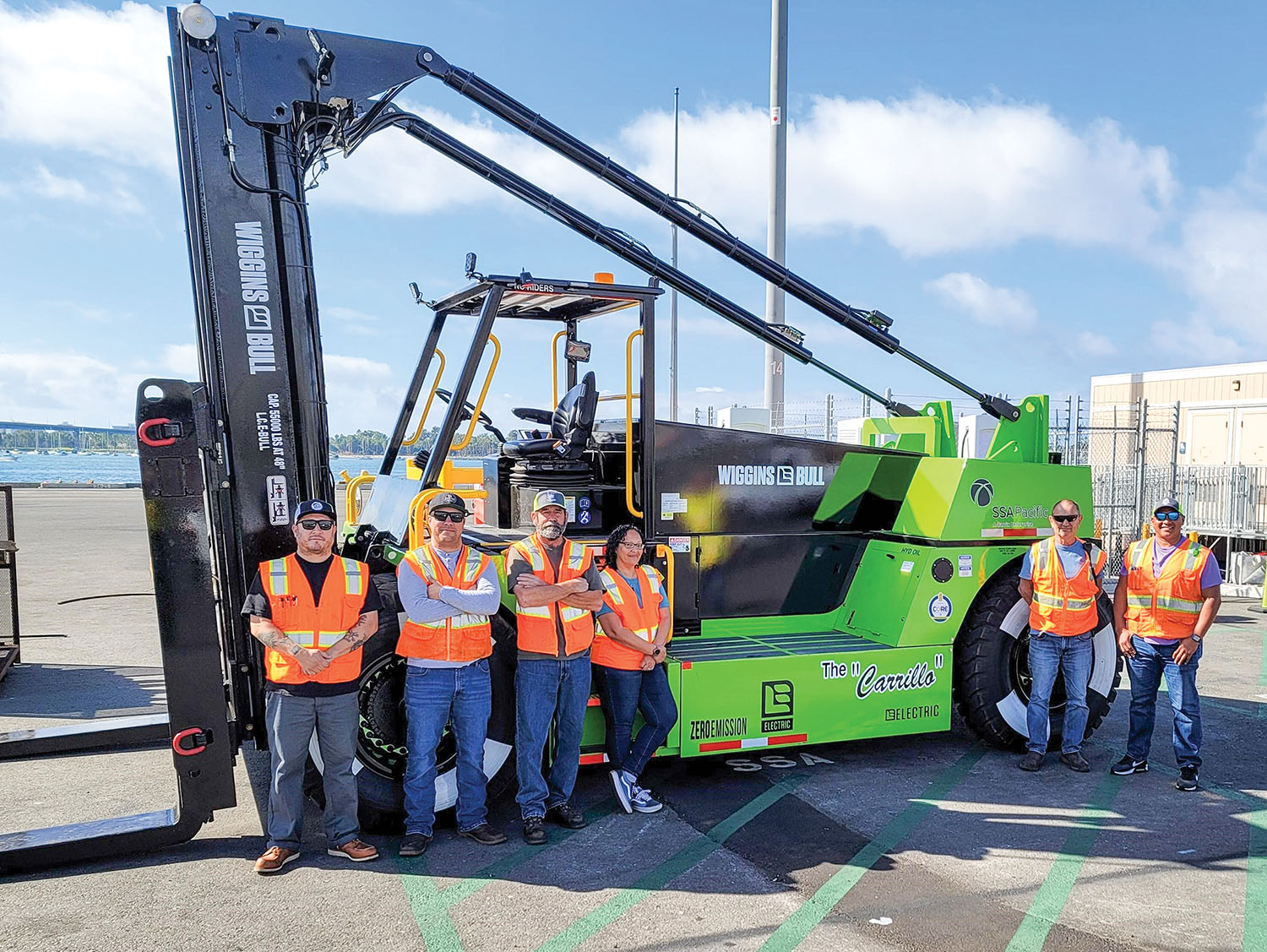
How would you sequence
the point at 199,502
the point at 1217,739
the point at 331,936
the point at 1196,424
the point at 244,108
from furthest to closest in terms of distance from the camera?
the point at 1196,424
the point at 1217,739
the point at 244,108
the point at 199,502
the point at 331,936

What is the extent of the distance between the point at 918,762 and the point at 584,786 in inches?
85.5

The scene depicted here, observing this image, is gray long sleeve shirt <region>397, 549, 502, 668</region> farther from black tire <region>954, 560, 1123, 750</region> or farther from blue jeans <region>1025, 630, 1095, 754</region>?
blue jeans <region>1025, 630, 1095, 754</region>

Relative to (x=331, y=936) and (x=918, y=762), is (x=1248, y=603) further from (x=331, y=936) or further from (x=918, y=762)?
(x=331, y=936)

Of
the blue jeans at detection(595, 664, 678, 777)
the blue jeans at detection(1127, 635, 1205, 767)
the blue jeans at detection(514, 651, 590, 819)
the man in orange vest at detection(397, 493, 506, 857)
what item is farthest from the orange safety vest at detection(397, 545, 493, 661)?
the blue jeans at detection(1127, 635, 1205, 767)

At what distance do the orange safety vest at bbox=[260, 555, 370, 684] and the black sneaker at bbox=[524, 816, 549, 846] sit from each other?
3.93 ft

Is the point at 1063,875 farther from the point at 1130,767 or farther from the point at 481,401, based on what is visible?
the point at 481,401

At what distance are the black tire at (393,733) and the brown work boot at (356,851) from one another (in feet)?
1.02

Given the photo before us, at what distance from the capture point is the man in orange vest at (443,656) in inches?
189

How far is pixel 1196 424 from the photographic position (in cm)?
2081

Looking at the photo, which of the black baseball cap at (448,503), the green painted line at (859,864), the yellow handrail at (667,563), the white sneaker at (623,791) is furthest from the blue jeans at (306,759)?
the green painted line at (859,864)

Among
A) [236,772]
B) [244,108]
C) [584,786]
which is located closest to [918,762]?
[584,786]

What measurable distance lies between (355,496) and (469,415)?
1.84 meters

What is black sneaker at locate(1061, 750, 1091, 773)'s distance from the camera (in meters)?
6.23

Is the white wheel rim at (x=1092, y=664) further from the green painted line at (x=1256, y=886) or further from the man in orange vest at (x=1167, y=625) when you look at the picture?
the green painted line at (x=1256, y=886)
